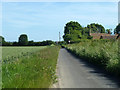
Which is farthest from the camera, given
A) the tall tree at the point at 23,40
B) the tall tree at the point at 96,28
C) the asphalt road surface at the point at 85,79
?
the tall tree at the point at 96,28

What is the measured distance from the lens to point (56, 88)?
31.7 feet

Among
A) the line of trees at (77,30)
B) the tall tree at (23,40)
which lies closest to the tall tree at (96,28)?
the line of trees at (77,30)

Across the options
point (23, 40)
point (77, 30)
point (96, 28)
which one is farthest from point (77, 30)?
point (96, 28)

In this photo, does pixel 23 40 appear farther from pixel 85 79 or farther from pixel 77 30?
pixel 85 79

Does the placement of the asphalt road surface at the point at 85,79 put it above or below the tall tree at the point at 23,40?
below

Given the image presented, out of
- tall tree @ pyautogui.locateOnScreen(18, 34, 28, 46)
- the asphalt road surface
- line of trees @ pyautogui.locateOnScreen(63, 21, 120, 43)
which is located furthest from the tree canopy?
the asphalt road surface

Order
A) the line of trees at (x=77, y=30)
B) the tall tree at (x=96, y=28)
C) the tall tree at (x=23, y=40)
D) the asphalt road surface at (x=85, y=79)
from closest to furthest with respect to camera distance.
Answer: the asphalt road surface at (x=85, y=79), the line of trees at (x=77, y=30), the tall tree at (x=23, y=40), the tall tree at (x=96, y=28)

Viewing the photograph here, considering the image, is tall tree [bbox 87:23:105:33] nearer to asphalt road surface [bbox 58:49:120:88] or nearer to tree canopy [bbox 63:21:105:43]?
tree canopy [bbox 63:21:105:43]

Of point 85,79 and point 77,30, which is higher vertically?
Result: point 77,30

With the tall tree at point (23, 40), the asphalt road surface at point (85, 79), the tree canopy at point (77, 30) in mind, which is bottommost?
the asphalt road surface at point (85, 79)

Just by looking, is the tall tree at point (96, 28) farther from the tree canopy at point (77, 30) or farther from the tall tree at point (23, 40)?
the tall tree at point (23, 40)

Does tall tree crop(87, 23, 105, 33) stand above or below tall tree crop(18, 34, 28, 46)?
above

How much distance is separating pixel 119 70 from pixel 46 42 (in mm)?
101102

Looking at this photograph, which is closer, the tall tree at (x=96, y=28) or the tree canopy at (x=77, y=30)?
the tree canopy at (x=77, y=30)
